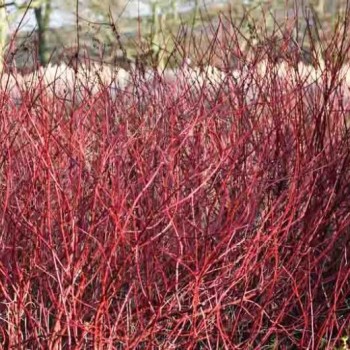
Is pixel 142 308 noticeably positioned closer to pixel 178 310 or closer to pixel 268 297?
pixel 178 310

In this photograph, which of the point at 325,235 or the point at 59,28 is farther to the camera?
the point at 59,28

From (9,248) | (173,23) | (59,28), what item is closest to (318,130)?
(9,248)

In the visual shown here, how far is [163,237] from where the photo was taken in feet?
12.9

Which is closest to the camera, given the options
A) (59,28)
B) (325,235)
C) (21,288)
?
(21,288)

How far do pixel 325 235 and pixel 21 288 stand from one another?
6.50 feet

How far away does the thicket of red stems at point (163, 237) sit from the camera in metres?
3.42

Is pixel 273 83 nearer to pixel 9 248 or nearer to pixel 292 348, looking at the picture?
pixel 292 348

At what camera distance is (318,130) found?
173 inches

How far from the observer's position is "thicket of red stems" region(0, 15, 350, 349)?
11.2ft

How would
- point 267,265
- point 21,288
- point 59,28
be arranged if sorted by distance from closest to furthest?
point 21,288, point 267,265, point 59,28

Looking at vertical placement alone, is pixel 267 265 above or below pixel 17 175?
below

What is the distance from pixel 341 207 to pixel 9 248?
6.32ft

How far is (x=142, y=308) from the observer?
3.57 m

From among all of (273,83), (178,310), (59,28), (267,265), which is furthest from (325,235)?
(59,28)
